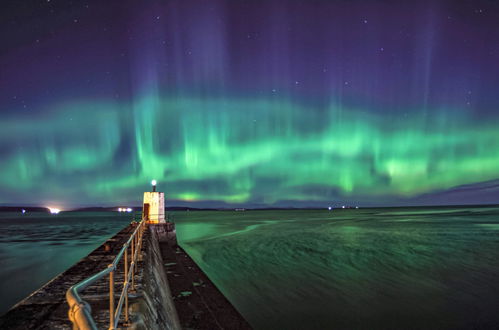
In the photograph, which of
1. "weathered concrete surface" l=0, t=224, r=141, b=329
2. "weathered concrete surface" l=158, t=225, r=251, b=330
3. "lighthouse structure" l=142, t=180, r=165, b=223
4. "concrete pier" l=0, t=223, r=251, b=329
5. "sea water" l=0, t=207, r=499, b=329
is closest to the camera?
"weathered concrete surface" l=0, t=224, r=141, b=329

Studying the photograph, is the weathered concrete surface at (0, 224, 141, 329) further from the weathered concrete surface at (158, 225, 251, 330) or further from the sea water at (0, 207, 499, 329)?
the sea water at (0, 207, 499, 329)

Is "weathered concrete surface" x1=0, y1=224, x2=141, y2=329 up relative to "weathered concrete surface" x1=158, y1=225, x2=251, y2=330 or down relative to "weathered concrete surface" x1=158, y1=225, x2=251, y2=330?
up

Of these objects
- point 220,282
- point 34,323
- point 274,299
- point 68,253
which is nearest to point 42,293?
→ point 34,323

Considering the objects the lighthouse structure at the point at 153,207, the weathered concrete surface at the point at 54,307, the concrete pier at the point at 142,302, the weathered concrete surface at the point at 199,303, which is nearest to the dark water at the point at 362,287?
the weathered concrete surface at the point at 199,303

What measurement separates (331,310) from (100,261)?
290 inches

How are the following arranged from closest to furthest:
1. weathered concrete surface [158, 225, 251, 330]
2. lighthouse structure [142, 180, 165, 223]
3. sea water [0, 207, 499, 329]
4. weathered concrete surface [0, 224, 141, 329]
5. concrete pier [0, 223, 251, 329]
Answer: weathered concrete surface [0, 224, 141, 329], concrete pier [0, 223, 251, 329], weathered concrete surface [158, 225, 251, 330], sea water [0, 207, 499, 329], lighthouse structure [142, 180, 165, 223]

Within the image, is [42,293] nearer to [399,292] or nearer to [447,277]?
[399,292]

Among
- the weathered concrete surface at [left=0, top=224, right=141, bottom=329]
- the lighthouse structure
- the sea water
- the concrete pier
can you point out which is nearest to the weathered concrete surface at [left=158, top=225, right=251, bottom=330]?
the concrete pier

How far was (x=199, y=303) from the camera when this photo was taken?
910cm

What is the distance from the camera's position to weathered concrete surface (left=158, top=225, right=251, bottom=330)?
7840mm

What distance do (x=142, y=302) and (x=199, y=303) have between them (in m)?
4.23

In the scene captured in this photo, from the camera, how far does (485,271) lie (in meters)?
16.6

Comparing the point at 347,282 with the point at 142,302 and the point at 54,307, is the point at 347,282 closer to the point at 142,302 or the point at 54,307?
the point at 142,302

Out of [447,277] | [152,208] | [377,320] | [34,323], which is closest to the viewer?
[34,323]
